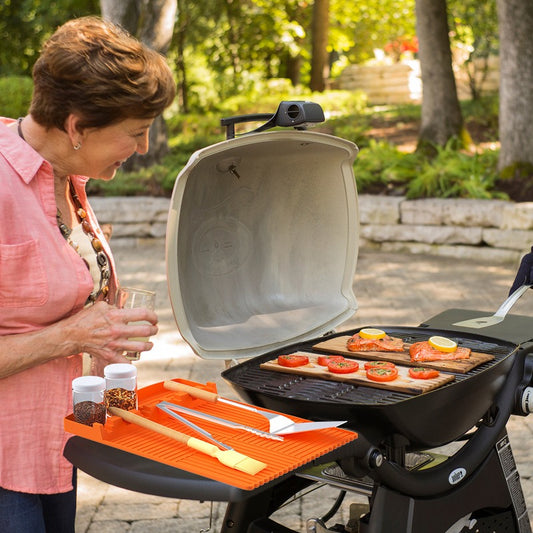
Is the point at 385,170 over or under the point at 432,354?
over

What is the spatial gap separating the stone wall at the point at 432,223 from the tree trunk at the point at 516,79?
32.8 inches

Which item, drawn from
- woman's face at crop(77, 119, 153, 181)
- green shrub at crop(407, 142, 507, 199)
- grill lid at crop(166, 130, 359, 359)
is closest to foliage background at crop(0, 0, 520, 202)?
green shrub at crop(407, 142, 507, 199)

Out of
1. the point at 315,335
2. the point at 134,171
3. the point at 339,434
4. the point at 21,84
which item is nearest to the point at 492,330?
the point at 315,335

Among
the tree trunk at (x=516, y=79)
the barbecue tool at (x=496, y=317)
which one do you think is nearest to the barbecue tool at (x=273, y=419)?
the barbecue tool at (x=496, y=317)

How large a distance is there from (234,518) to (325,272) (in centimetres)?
79

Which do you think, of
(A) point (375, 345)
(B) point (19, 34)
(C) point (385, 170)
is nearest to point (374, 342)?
(A) point (375, 345)

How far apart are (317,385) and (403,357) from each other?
0.94 ft

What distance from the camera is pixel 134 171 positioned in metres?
10.2

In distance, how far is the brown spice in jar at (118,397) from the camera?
1.69 meters

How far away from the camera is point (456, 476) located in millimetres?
1992

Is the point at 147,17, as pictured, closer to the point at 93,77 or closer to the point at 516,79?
the point at 516,79

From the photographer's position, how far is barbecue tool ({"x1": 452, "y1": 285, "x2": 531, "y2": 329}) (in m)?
2.38

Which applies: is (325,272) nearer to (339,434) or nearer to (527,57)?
(339,434)

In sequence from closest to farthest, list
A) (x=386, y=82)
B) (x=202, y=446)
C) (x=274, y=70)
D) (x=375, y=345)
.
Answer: (x=202, y=446)
(x=375, y=345)
(x=386, y=82)
(x=274, y=70)
